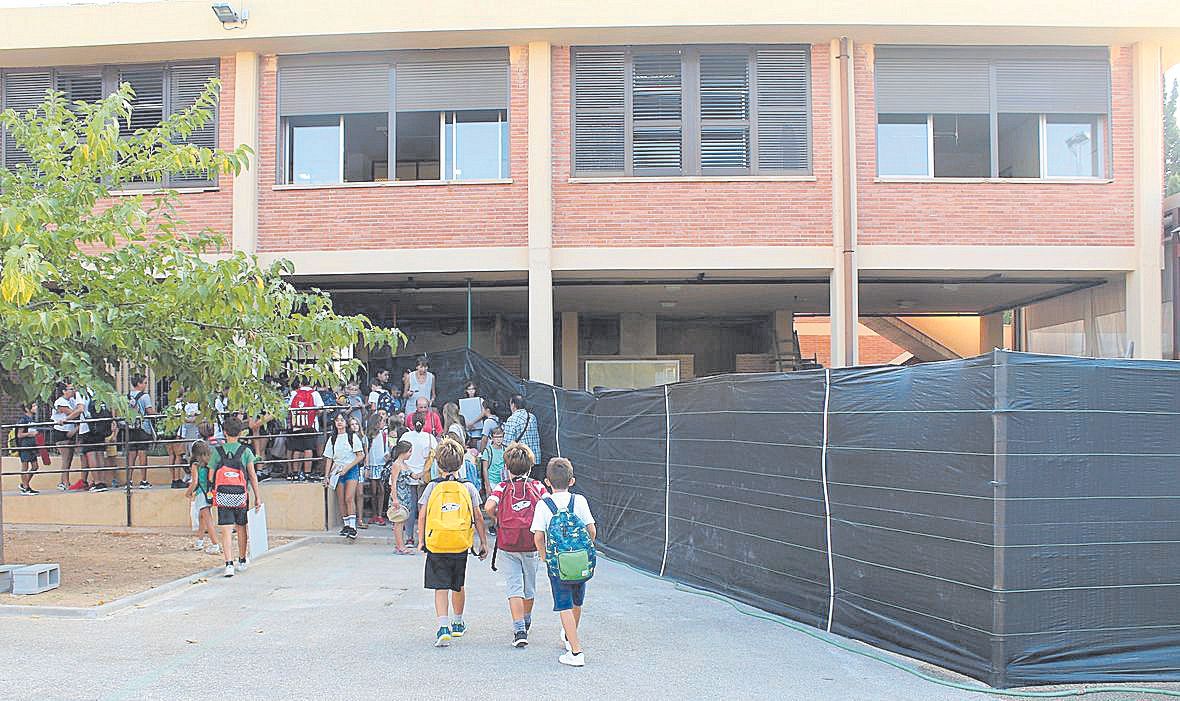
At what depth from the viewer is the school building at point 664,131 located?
52.1ft

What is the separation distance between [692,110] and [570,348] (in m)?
8.12

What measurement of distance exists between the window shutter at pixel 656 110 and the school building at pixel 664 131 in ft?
0.11

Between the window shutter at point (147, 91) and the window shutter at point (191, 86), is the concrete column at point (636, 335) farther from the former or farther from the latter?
the window shutter at point (147, 91)

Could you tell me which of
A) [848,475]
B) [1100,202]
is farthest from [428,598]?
[1100,202]

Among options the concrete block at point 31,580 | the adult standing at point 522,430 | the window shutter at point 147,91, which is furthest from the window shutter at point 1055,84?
the concrete block at point 31,580

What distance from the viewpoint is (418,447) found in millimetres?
13648

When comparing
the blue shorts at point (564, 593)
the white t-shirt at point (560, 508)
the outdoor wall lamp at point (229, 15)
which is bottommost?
the blue shorts at point (564, 593)

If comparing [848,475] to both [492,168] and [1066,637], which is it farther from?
[492,168]

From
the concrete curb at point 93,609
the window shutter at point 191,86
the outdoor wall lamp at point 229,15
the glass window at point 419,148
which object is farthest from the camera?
the window shutter at point 191,86

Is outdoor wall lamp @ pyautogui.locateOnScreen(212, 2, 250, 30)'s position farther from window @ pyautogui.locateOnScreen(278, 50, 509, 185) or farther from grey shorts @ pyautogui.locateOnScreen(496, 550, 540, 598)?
grey shorts @ pyautogui.locateOnScreen(496, 550, 540, 598)

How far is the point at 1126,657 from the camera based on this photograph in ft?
21.6

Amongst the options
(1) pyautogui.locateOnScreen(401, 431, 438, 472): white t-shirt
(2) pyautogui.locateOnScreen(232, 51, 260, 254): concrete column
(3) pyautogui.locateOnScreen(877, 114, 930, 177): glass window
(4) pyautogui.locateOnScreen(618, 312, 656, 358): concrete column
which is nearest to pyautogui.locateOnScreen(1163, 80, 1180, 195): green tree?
(4) pyautogui.locateOnScreen(618, 312, 656, 358): concrete column

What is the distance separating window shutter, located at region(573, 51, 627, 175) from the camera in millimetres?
16359

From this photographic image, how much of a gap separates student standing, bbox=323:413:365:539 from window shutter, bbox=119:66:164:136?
20.5 feet
